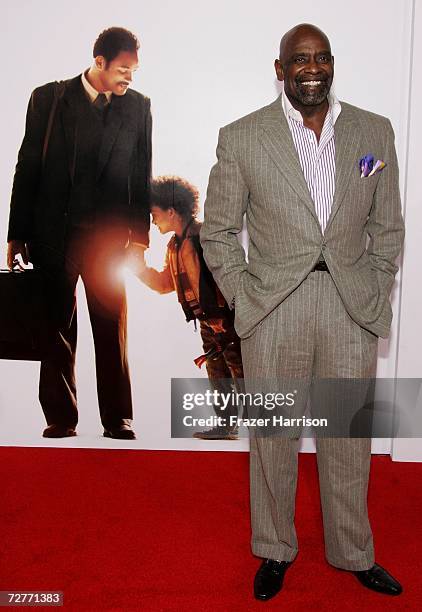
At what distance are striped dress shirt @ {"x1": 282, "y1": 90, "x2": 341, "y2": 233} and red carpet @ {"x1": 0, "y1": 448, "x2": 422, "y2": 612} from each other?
3.76 feet

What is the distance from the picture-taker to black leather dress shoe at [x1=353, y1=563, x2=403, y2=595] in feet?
7.68

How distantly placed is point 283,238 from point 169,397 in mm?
1644

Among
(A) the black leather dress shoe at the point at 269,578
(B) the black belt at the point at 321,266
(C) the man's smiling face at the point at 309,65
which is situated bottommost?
(A) the black leather dress shoe at the point at 269,578

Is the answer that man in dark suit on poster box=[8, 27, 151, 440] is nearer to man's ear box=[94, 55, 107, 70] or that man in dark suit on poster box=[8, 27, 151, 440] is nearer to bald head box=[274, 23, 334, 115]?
man's ear box=[94, 55, 107, 70]

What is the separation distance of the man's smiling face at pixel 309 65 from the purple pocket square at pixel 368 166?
8.6 inches

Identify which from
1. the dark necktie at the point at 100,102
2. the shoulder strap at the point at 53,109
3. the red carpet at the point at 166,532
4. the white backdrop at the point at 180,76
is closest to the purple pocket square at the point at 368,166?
the white backdrop at the point at 180,76

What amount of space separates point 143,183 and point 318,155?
1418mm

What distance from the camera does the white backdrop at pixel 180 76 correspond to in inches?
134

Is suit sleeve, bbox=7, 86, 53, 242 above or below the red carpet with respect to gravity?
above

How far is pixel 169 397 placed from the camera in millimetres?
3730

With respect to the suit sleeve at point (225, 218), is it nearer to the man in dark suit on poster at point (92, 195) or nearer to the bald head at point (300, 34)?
the bald head at point (300, 34)

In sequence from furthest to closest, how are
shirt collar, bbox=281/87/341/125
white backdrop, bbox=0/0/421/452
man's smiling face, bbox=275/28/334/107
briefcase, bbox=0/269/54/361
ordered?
briefcase, bbox=0/269/54/361 → white backdrop, bbox=0/0/421/452 → shirt collar, bbox=281/87/341/125 → man's smiling face, bbox=275/28/334/107

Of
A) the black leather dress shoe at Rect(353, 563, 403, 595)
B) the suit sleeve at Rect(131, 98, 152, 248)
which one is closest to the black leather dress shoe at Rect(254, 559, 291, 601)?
the black leather dress shoe at Rect(353, 563, 403, 595)

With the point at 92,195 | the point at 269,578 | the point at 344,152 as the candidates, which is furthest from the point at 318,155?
the point at 92,195
